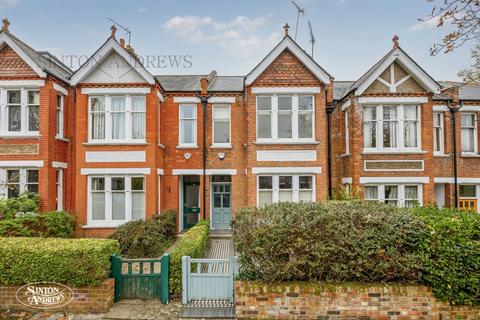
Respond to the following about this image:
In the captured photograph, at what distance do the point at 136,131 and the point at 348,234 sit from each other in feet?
33.3

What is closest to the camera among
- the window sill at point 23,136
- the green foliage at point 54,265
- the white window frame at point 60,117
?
the green foliage at point 54,265

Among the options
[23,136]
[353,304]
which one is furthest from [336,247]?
[23,136]

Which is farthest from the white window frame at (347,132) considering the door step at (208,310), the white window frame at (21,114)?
the white window frame at (21,114)

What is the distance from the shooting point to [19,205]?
37.5ft

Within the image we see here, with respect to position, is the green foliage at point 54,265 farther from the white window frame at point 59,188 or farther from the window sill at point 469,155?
the window sill at point 469,155

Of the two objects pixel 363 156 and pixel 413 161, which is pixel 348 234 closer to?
pixel 363 156

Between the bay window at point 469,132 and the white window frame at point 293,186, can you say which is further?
the bay window at point 469,132

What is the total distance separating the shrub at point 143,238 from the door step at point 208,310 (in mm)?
3678

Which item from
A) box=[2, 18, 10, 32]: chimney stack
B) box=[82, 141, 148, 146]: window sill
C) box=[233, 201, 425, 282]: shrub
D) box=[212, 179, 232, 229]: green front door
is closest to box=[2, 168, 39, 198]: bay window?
box=[82, 141, 148, 146]: window sill

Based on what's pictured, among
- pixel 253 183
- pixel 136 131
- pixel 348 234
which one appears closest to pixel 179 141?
pixel 136 131

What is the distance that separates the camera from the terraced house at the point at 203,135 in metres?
12.5

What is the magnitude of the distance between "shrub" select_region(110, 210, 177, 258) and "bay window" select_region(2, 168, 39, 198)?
4827 millimetres

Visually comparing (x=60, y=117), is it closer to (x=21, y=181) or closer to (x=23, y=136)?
(x=23, y=136)

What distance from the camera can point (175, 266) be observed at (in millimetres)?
7406
